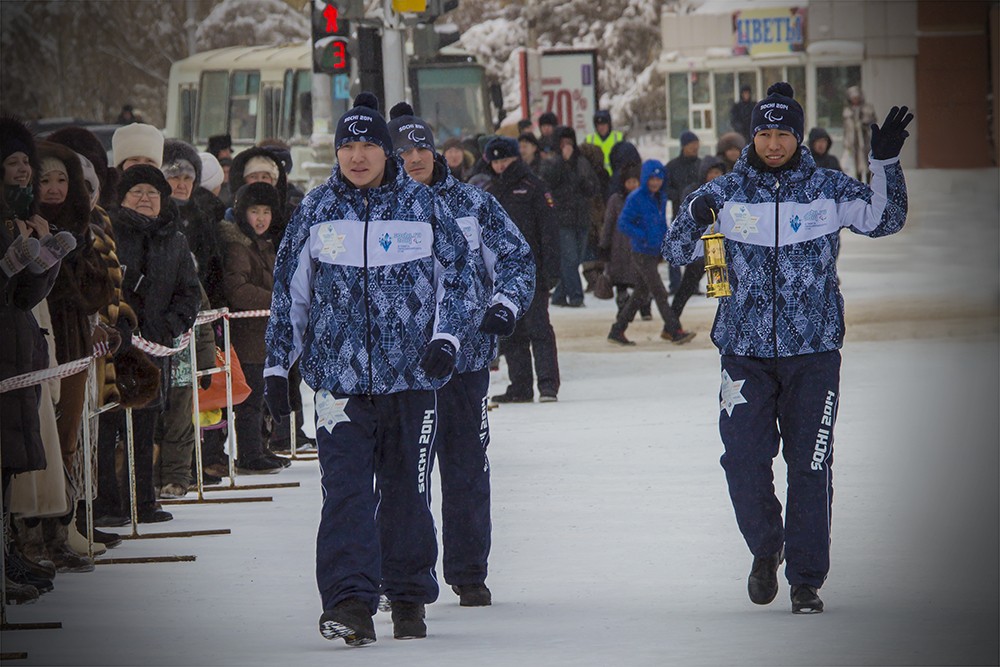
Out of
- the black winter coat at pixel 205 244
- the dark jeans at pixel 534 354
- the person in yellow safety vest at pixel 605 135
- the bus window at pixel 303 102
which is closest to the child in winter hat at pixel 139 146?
the black winter coat at pixel 205 244

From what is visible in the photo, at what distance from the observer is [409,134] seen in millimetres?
7742

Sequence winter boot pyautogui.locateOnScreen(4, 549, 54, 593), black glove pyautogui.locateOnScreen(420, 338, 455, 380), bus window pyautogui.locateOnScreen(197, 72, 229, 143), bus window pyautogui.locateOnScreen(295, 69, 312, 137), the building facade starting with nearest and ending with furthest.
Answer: black glove pyautogui.locateOnScreen(420, 338, 455, 380) → winter boot pyautogui.locateOnScreen(4, 549, 54, 593) → bus window pyautogui.locateOnScreen(295, 69, 312, 137) → bus window pyautogui.locateOnScreen(197, 72, 229, 143) → the building facade

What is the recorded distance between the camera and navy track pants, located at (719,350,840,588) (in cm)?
701

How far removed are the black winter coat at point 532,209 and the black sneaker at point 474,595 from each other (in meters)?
6.56

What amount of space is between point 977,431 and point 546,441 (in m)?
2.43

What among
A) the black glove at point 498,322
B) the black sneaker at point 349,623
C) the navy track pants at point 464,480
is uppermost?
the black glove at point 498,322

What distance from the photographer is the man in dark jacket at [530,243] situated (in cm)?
1370

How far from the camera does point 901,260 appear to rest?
25688 mm

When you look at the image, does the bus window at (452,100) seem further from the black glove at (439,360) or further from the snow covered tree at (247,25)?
the snow covered tree at (247,25)

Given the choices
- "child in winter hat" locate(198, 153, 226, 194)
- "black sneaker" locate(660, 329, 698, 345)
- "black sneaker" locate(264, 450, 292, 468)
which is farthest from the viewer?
"black sneaker" locate(660, 329, 698, 345)

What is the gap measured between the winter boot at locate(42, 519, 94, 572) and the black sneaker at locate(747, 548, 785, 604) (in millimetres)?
2530

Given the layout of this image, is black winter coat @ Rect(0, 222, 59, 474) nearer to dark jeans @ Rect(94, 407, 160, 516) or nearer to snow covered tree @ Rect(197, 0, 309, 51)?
dark jeans @ Rect(94, 407, 160, 516)

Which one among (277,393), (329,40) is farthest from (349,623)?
(329,40)

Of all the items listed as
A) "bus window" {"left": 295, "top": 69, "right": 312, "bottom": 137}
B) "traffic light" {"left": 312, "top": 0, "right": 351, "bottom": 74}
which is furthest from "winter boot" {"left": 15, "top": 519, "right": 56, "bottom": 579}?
"bus window" {"left": 295, "top": 69, "right": 312, "bottom": 137}
